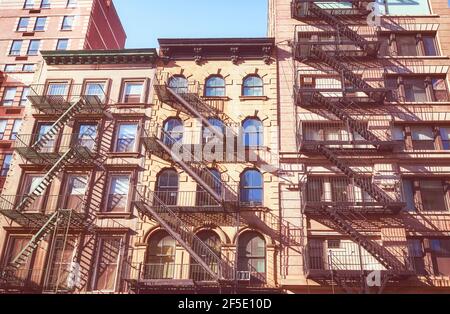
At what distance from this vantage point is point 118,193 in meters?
23.8

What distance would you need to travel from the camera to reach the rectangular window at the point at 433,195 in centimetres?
2283

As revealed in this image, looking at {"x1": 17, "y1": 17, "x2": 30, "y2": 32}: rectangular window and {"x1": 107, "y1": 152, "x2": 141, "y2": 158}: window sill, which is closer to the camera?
{"x1": 107, "y1": 152, "x2": 141, "y2": 158}: window sill

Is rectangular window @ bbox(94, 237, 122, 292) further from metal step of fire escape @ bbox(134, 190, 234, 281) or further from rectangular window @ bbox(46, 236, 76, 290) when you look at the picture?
metal step of fire escape @ bbox(134, 190, 234, 281)

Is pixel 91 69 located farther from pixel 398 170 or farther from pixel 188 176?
pixel 398 170

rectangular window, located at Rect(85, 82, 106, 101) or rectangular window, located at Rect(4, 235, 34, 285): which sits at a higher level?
rectangular window, located at Rect(85, 82, 106, 101)

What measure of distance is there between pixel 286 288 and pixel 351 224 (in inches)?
182

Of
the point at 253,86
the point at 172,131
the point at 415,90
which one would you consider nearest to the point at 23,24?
the point at 172,131

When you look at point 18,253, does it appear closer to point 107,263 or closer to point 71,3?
point 107,263

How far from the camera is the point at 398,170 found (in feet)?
76.5

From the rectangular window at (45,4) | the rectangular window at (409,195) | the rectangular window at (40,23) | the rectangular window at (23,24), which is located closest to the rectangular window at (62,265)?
the rectangular window at (409,195)

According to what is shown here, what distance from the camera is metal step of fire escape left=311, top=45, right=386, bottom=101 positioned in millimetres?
24484

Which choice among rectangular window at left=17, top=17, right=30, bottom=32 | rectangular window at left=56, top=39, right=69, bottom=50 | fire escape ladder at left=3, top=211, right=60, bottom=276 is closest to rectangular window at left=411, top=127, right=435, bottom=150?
fire escape ladder at left=3, top=211, right=60, bottom=276

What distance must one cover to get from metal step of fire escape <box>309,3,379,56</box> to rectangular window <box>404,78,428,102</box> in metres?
2.71

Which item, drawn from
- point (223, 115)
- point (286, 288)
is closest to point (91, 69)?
point (223, 115)
